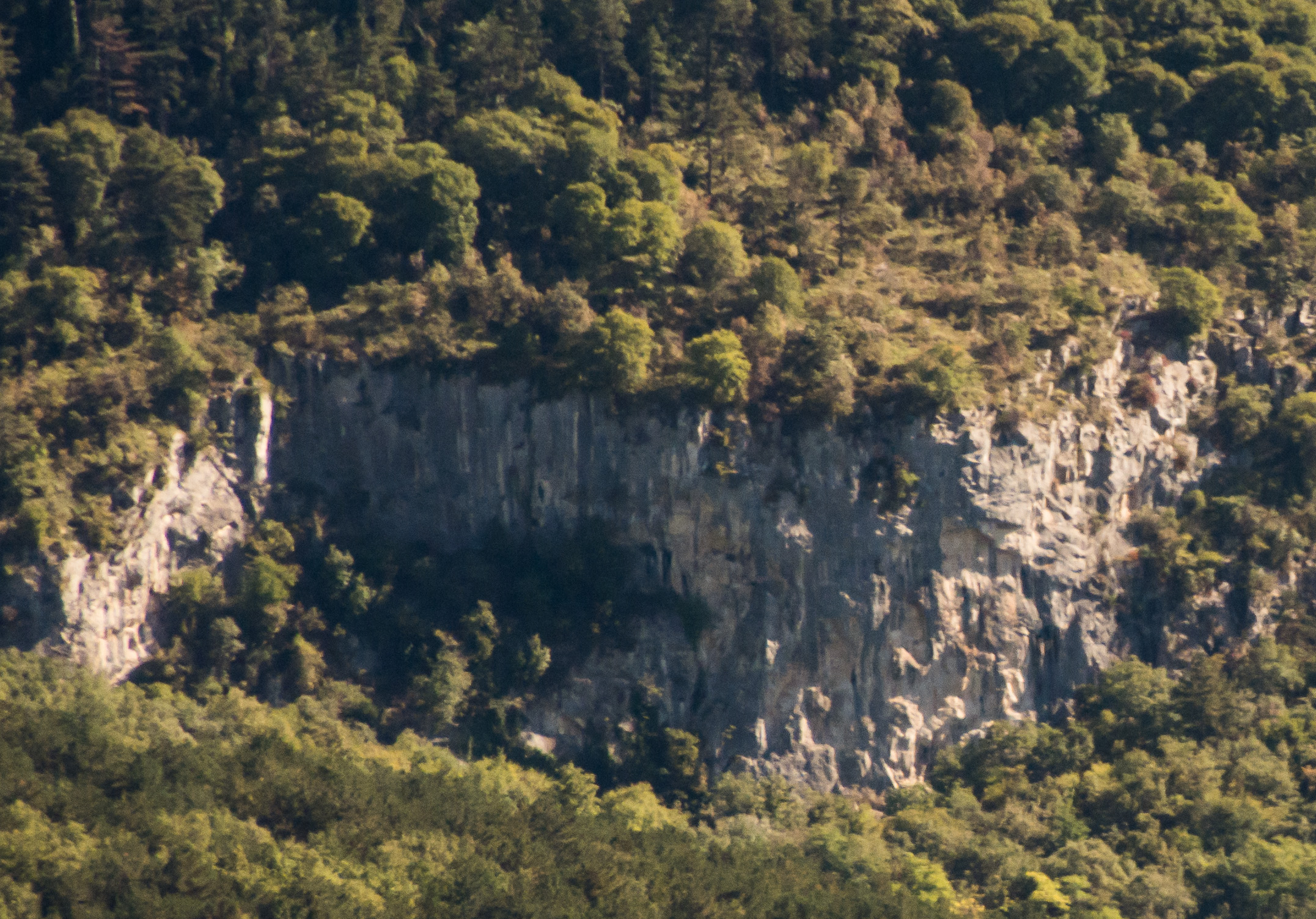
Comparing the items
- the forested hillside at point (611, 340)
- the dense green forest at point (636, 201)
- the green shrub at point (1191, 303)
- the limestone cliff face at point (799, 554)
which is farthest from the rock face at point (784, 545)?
the green shrub at point (1191, 303)

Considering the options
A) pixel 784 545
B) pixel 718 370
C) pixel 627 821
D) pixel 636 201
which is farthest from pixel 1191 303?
pixel 627 821

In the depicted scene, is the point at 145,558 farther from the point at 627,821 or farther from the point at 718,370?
the point at 718,370

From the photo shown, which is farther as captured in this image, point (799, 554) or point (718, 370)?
point (799, 554)

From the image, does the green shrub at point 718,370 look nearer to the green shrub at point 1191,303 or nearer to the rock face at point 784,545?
the rock face at point 784,545

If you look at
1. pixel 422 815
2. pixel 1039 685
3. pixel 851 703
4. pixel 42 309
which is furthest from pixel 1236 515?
pixel 42 309

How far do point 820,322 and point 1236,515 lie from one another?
15705 mm

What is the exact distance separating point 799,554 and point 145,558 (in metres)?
21.0

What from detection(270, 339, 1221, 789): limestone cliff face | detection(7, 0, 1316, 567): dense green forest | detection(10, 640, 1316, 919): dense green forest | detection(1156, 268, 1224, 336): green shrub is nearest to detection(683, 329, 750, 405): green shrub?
detection(7, 0, 1316, 567): dense green forest

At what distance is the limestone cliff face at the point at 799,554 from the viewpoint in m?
72.6

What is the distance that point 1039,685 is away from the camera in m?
73.9

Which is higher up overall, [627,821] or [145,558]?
[145,558]

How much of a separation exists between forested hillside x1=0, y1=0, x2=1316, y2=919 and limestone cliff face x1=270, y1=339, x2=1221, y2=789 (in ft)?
3.42

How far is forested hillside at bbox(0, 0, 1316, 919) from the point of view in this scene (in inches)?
2557

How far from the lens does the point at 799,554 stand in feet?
238
